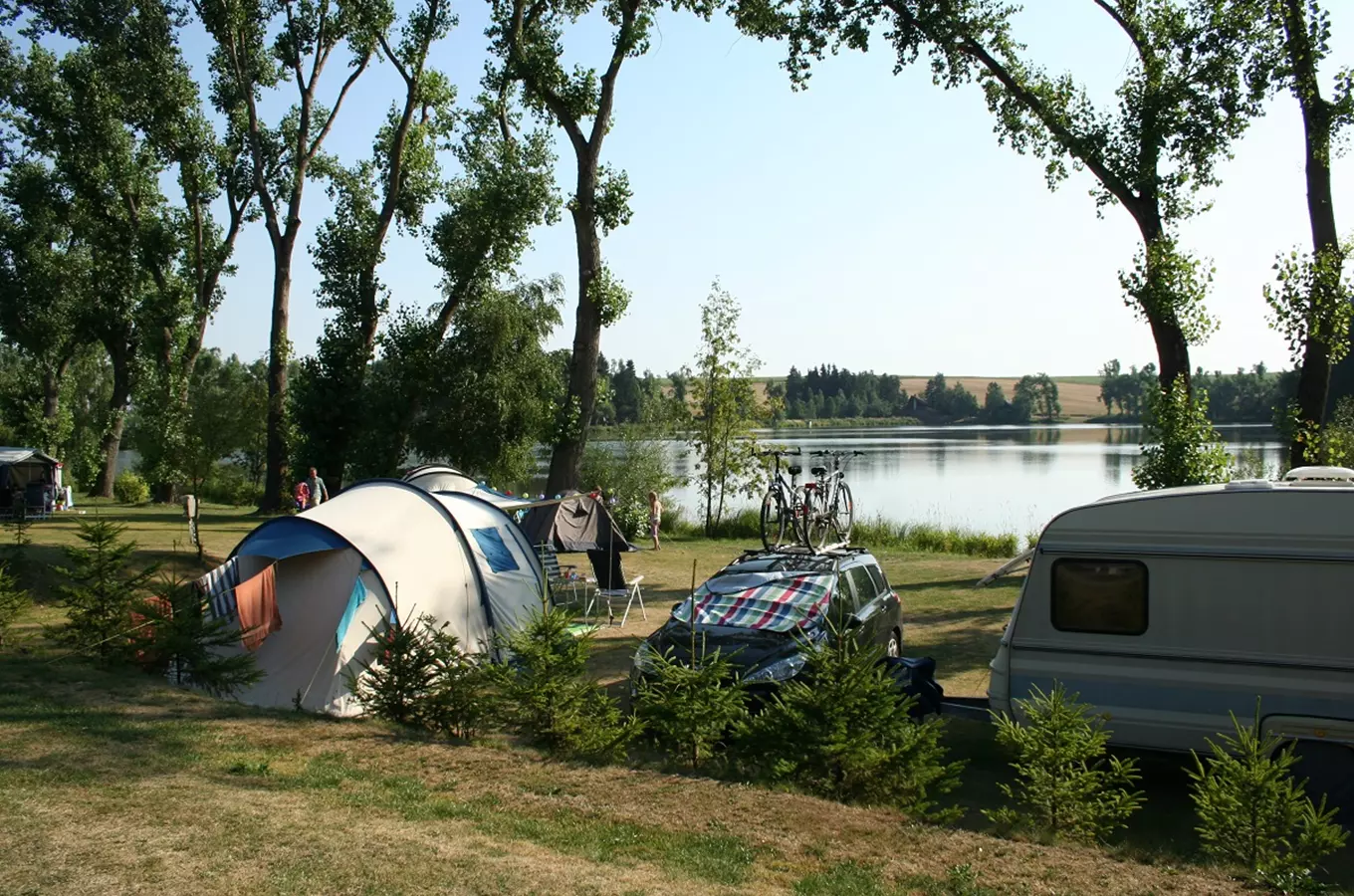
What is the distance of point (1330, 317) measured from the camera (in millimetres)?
13617

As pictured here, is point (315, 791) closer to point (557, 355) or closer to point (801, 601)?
point (801, 601)

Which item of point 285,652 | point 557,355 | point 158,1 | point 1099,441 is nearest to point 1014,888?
point 285,652

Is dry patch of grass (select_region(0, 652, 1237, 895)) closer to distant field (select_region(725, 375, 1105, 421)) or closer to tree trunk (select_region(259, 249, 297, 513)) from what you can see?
tree trunk (select_region(259, 249, 297, 513))

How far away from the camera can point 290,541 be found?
935 centimetres

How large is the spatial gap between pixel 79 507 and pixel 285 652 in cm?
2443

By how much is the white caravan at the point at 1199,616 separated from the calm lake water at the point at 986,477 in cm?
1037

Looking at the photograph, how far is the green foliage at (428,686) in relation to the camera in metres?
7.39

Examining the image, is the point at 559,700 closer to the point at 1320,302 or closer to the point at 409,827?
the point at 409,827

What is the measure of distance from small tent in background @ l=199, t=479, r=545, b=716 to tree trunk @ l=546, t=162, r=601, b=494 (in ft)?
32.3

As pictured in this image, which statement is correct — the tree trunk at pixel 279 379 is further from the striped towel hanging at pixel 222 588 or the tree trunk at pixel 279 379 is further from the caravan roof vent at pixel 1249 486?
the caravan roof vent at pixel 1249 486

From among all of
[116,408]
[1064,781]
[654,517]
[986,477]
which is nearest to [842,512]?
[654,517]

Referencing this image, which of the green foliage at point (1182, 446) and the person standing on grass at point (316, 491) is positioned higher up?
the green foliage at point (1182, 446)

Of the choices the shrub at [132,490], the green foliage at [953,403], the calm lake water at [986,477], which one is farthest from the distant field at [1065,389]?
the shrub at [132,490]

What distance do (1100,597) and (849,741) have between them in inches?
87.1
